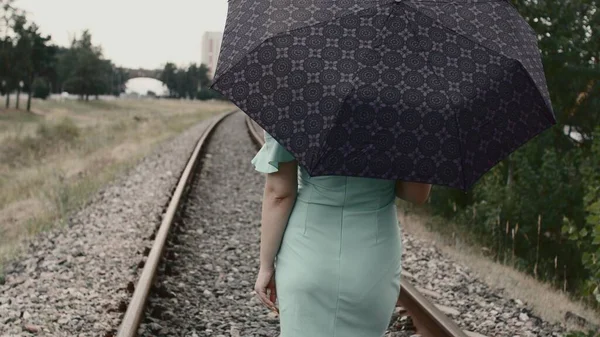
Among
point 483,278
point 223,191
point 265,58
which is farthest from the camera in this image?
point 223,191

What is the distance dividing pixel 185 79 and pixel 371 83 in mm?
131575

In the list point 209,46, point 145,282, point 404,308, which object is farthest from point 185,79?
point 404,308

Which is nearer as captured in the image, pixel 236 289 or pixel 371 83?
pixel 371 83

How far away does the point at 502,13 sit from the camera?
7.30 feet

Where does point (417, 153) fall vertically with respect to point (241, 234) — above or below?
above

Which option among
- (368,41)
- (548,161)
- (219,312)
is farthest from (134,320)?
(548,161)

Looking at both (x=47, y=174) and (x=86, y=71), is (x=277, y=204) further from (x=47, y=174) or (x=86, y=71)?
(x=86, y=71)

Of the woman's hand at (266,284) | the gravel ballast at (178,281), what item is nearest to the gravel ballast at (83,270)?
the gravel ballast at (178,281)

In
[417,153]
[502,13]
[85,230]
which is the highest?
[502,13]

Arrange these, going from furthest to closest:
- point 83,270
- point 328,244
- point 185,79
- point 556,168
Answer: point 185,79 → point 556,168 → point 83,270 → point 328,244

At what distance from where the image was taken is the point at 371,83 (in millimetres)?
1933

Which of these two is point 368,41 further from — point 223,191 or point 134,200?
point 223,191

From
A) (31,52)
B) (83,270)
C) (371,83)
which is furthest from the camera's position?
(31,52)

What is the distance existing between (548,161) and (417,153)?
29.2 feet
